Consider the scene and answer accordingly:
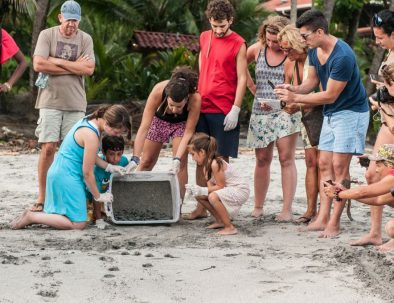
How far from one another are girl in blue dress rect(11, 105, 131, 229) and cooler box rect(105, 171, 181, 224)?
0.37 m

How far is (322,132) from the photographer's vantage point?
6852 millimetres

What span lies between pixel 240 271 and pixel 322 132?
183 centimetres

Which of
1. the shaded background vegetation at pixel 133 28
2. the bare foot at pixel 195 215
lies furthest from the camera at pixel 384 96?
the shaded background vegetation at pixel 133 28

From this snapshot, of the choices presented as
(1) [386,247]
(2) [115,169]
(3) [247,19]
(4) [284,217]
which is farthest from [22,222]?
(3) [247,19]

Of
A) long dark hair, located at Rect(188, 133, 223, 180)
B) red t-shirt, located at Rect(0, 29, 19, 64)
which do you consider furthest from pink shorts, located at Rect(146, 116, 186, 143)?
red t-shirt, located at Rect(0, 29, 19, 64)

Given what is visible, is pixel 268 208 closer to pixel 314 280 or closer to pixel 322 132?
pixel 322 132

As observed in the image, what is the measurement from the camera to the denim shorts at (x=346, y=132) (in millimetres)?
6648

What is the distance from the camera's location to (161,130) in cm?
748

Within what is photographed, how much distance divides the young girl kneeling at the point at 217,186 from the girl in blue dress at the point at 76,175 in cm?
59

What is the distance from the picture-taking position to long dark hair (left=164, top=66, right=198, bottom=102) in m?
6.95

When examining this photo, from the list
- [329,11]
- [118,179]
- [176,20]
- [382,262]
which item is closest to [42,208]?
[118,179]

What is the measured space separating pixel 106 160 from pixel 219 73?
1159 mm

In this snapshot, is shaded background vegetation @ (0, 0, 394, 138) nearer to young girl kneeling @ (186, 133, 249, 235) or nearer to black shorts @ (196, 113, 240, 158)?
black shorts @ (196, 113, 240, 158)

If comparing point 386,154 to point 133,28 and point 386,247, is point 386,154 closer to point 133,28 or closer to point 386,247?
point 386,247
